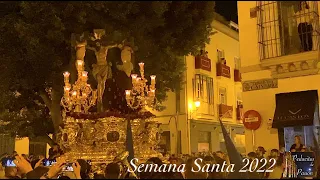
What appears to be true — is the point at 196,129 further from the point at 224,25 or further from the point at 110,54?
the point at 110,54

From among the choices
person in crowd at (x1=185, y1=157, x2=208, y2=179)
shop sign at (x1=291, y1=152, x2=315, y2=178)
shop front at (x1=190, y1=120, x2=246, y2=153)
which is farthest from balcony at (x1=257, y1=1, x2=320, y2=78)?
shop front at (x1=190, y1=120, x2=246, y2=153)

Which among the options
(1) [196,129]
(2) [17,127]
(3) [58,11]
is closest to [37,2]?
(3) [58,11]

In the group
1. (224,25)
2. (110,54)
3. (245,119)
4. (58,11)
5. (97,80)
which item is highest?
(224,25)

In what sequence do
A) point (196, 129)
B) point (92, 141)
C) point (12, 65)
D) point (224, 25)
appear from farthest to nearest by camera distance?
point (224, 25), point (196, 129), point (12, 65), point (92, 141)

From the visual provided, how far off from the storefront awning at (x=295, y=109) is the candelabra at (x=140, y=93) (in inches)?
168

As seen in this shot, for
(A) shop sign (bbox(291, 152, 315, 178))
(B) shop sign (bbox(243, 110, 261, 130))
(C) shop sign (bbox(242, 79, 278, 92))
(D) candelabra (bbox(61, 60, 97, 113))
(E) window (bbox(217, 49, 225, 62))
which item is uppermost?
(E) window (bbox(217, 49, 225, 62))

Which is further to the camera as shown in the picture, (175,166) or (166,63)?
(166,63)

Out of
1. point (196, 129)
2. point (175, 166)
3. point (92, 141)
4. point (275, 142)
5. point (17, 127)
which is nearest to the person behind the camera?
point (175, 166)

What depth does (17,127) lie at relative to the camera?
14.3 metres

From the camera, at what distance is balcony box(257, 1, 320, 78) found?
12.7 metres

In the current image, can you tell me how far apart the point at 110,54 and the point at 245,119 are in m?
4.81

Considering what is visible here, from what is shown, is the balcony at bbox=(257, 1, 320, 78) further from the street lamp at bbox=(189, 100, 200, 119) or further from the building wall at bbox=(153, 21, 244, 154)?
the street lamp at bbox=(189, 100, 200, 119)

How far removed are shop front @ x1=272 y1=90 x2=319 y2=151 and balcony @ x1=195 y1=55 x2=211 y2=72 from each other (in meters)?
8.49

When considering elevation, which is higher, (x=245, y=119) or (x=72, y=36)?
(x=72, y=36)
